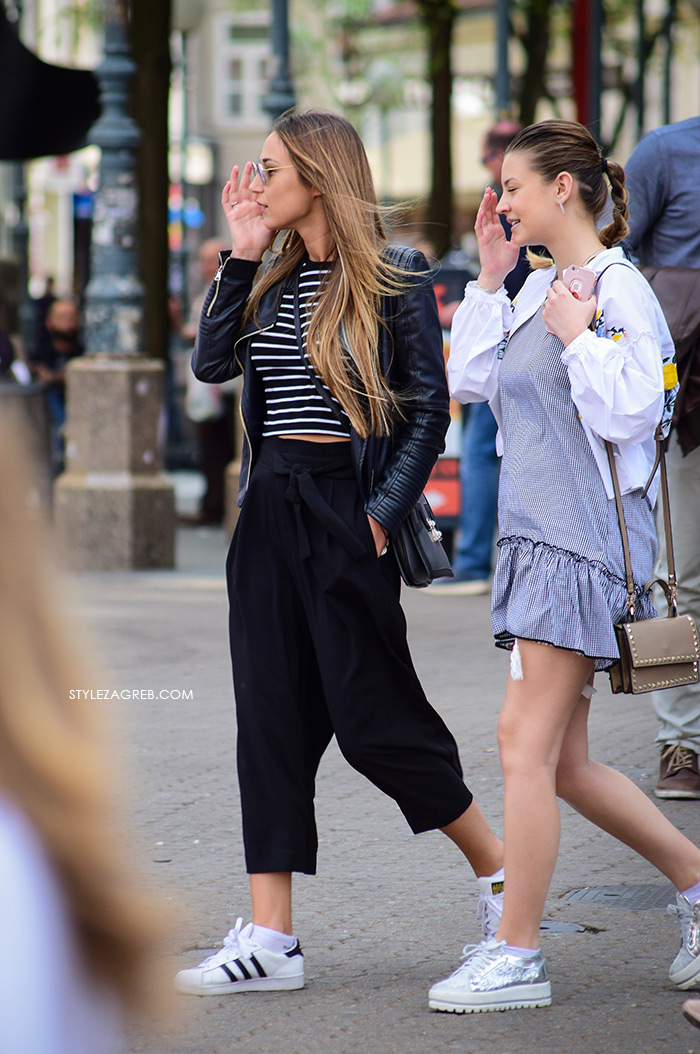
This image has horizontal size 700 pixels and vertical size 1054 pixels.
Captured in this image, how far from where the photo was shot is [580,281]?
12.0 ft

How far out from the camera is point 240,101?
5153cm

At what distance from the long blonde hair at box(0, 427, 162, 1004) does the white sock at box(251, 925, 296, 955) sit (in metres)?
2.34

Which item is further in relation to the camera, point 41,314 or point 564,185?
point 41,314

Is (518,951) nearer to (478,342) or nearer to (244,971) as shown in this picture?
(244,971)

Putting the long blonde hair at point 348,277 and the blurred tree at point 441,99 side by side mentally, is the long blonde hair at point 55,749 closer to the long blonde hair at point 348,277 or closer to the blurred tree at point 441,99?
the long blonde hair at point 348,277

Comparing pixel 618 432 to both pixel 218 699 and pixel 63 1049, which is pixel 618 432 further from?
pixel 218 699

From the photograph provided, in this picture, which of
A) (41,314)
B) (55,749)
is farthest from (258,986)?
(41,314)

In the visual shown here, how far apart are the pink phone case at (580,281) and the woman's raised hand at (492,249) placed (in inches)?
10.1

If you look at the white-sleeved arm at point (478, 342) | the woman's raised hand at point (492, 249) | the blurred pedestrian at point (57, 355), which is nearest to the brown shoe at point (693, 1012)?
the white-sleeved arm at point (478, 342)

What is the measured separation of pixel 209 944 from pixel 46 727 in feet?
9.27

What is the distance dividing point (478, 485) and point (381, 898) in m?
5.19

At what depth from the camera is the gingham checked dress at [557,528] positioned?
3650 millimetres

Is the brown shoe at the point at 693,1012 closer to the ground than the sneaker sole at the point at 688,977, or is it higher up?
higher up

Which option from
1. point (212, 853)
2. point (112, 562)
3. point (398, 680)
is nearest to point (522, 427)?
point (398, 680)
